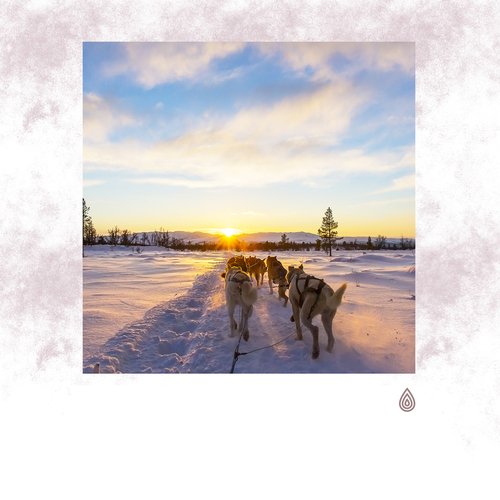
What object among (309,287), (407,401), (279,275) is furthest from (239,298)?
(279,275)

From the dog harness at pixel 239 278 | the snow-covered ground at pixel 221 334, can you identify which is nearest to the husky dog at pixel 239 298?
the dog harness at pixel 239 278

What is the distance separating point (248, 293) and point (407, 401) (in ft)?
6.95

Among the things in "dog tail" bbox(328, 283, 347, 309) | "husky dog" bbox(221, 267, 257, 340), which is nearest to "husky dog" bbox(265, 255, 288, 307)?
"husky dog" bbox(221, 267, 257, 340)

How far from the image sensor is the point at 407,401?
304 cm

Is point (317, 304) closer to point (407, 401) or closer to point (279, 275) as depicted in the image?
point (407, 401)

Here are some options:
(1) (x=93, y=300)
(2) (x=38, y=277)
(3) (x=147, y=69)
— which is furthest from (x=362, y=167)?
(1) (x=93, y=300)

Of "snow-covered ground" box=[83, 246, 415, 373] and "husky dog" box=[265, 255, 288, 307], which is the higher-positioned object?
"husky dog" box=[265, 255, 288, 307]

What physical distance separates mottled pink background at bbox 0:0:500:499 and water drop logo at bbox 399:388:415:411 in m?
0.06

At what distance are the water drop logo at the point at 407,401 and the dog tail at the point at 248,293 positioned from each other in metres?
1.94

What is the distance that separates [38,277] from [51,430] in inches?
64.3

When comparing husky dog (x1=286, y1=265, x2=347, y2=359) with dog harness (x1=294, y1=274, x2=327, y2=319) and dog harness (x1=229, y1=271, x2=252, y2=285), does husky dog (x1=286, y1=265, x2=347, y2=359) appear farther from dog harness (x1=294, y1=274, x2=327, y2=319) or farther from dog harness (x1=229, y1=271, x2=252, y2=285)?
dog harness (x1=229, y1=271, x2=252, y2=285)

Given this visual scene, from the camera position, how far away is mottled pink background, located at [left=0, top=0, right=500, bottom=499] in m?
2.82

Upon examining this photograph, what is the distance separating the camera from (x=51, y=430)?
9.60 feet

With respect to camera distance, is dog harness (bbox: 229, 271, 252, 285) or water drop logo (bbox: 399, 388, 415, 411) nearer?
water drop logo (bbox: 399, 388, 415, 411)
